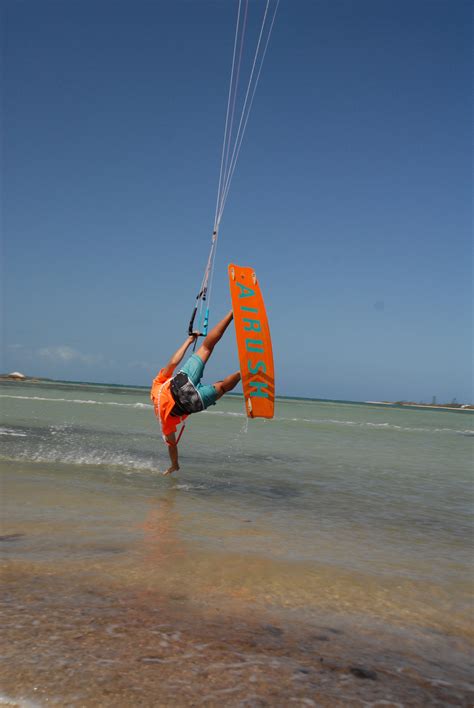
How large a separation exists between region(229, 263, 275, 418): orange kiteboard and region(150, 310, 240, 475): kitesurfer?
0.23 m

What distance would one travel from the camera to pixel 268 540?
5.00 m

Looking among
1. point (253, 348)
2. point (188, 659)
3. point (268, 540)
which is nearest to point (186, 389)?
point (253, 348)

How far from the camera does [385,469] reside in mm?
10742

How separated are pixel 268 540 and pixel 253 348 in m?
3.76

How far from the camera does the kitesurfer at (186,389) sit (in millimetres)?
7996

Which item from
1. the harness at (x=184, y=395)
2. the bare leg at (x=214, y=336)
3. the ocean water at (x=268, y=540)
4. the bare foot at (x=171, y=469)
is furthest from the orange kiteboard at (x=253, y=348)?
the bare foot at (x=171, y=469)

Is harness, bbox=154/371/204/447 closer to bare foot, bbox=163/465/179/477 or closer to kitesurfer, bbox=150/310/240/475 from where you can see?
kitesurfer, bbox=150/310/240/475

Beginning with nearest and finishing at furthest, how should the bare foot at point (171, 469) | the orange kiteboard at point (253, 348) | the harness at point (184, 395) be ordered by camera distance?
1. the harness at point (184, 395)
2. the orange kiteboard at point (253, 348)
3. the bare foot at point (171, 469)

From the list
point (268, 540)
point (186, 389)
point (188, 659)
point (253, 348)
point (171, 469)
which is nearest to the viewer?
point (188, 659)

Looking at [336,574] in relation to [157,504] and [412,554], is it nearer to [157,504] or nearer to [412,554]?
[412,554]

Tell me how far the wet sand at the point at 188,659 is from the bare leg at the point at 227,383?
5.12 meters

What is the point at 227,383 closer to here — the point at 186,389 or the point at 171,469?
the point at 186,389

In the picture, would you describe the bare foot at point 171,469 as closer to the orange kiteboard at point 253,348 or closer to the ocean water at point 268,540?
the ocean water at point 268,540

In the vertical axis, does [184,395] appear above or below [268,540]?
above
